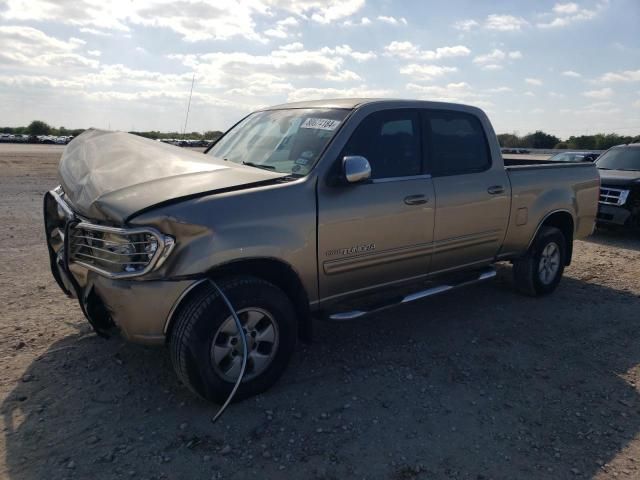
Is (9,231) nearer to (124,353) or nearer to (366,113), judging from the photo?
(124,353)

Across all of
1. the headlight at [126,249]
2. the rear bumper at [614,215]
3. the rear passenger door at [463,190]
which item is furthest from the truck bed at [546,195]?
the headlight at [126,249]

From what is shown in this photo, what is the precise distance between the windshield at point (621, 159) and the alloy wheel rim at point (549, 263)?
18.1 ft

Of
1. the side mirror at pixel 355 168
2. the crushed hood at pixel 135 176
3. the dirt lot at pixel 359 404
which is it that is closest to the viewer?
the dirt lot at pixel 359 404

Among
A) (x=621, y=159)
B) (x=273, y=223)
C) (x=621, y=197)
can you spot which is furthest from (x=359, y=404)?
(x=621, y=159)

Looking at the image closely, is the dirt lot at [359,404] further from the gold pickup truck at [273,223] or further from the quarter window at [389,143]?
the quarter window at [389,143]

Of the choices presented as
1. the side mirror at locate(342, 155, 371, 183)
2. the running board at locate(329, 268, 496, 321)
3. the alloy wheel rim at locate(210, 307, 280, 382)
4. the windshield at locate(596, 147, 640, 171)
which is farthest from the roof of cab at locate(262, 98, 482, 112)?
the windshield at locate(596, 147, 640, 171)

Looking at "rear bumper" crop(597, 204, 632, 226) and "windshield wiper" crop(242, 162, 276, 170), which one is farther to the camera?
"rear bumper" crop(597, 204, 632, 226)

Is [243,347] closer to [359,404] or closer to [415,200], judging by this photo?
[359,404]

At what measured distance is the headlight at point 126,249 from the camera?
303 cm

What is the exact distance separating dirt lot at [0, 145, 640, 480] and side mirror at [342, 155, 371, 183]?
56.9 inches

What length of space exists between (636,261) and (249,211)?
671 cm

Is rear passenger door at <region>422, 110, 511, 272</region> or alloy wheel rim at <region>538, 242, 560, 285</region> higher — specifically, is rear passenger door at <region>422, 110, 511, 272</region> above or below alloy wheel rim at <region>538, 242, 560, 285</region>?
above

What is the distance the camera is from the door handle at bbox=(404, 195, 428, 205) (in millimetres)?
4223

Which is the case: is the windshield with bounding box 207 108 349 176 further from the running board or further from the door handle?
the running board
